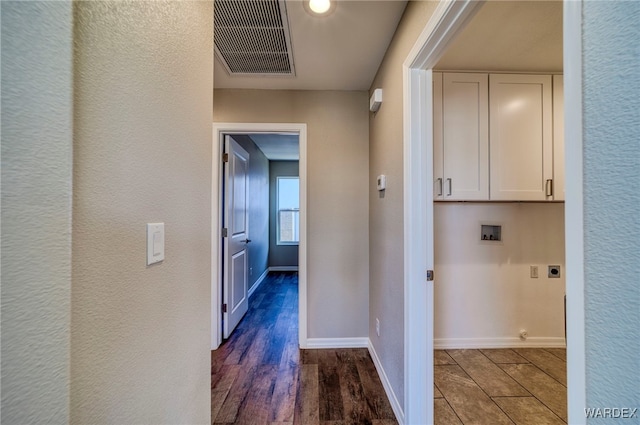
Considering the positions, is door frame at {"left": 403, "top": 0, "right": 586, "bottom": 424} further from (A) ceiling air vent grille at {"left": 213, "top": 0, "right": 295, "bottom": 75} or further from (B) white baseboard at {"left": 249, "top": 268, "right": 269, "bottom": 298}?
(B) white baseboard at {"left": 249, "top": 268, "right": 269, "bottom": 298}

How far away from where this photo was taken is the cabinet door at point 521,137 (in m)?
2.24

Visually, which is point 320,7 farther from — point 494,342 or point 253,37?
point 494,342

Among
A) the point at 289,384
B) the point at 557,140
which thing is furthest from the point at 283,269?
the point at 557,140

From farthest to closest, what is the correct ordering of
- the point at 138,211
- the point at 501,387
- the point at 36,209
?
the point at 501,387 → the point at 138,211 → the point at 36,209

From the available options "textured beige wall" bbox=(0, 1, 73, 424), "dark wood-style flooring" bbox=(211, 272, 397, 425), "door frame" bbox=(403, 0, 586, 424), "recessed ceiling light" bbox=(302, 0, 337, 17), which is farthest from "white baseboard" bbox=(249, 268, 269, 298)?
"textured beige wall" bbox=(0, 1, 73, 424)

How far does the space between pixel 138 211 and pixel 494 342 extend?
3.02 meters

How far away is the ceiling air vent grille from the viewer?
1488 mm

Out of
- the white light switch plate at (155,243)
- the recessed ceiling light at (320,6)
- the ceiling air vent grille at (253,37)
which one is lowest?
the white light switch plate at (155,243)

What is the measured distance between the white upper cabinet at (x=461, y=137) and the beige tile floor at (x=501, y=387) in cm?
142

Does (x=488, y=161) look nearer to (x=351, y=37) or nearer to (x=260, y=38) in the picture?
(x=351, y=37)

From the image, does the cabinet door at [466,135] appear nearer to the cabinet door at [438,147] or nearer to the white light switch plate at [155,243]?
the cabinet door at [438,147]

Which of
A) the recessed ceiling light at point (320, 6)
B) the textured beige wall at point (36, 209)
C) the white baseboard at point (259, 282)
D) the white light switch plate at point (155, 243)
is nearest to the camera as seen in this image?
the textured beige wall at point (36, 209)

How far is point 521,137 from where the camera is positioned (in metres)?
2.25

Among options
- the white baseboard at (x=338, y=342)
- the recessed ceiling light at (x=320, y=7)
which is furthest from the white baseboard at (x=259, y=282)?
the recessed ceiling light at (x=320, y=7)
